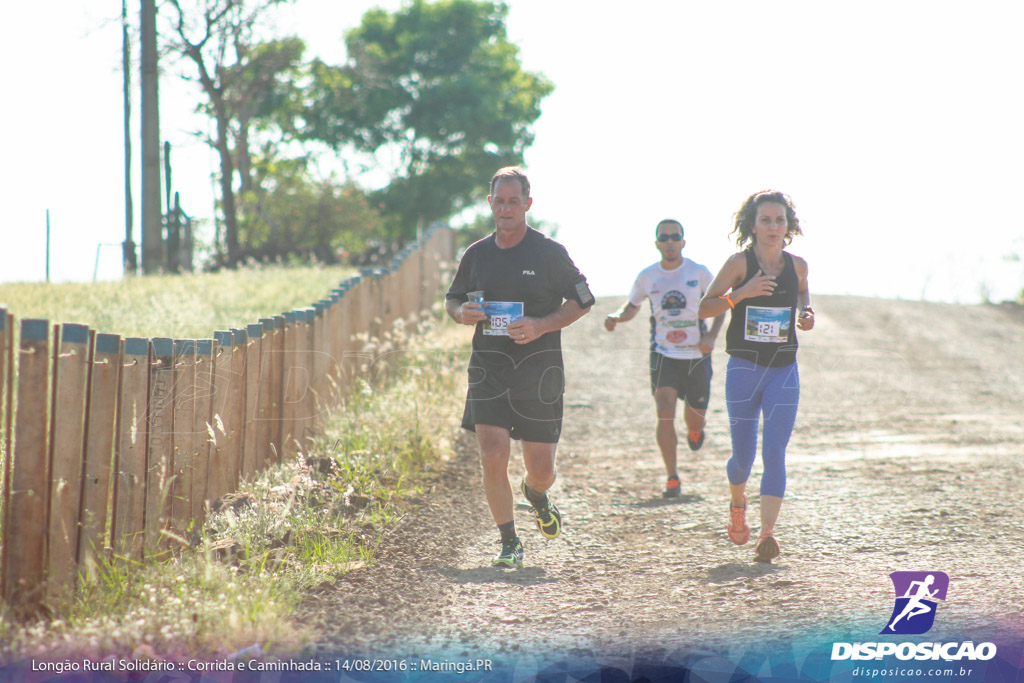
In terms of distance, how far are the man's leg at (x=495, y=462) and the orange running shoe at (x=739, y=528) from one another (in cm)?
141

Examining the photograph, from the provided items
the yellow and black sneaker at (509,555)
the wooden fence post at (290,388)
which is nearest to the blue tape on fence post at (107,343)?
the yellow and black sneaker at (509,555)

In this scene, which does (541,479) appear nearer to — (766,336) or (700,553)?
(700,553)

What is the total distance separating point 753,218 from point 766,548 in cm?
195

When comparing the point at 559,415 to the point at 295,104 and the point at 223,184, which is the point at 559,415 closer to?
the point at 223,184

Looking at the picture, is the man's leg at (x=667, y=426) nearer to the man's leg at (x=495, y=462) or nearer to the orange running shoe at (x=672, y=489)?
the orange running shoe at (x=672, y=489)

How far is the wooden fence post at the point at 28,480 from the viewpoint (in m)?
4.23

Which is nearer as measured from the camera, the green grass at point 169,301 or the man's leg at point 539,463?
the man's leg at point 539,463

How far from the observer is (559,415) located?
218 inches

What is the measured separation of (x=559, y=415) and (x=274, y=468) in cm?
251

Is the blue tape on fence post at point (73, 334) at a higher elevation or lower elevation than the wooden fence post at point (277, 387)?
higher

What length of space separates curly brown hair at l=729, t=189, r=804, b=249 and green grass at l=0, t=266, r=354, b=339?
6.86m

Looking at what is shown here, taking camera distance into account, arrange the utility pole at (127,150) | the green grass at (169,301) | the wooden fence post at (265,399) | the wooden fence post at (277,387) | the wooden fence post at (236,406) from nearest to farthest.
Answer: the wooden fence post at (236,406), the wooden fence post at (265,399), the wooden fence post at (277,387), the green grass at (169,301), the utility pole at (127,150)

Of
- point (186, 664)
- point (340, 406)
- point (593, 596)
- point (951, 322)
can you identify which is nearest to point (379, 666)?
point (186, 664)

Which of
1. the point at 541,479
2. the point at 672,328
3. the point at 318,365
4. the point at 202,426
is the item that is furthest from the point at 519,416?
the point at 318,365
